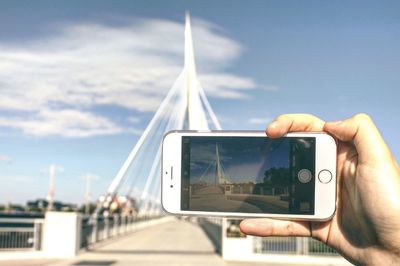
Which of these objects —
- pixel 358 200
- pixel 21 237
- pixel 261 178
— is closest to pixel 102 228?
pixel 21 237

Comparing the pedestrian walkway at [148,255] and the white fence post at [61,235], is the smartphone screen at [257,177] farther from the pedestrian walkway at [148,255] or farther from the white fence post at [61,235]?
the white fence post at [61,235]

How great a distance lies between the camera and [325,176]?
3275 mm

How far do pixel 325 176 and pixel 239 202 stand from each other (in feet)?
1.68

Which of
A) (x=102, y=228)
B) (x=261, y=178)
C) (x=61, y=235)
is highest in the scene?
(x=261, y=178)

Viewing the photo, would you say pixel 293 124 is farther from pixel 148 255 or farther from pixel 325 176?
pixel 148 255

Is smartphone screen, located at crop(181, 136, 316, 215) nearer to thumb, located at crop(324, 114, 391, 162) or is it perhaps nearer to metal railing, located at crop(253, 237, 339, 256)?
thumb, located at crop(324, 114, 391, 162)

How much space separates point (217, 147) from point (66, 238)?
57.3ft

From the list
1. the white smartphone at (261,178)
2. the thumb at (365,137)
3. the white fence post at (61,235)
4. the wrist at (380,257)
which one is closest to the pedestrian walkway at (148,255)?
the white fence post at (61,235)

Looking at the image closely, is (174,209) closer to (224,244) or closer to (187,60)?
(224,244)

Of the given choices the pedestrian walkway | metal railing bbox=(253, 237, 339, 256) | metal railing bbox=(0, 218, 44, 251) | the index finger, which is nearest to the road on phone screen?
the index finger

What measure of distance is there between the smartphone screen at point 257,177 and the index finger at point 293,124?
0.08 meters

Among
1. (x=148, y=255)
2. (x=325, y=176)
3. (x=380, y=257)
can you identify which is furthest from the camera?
(x=148, y=255)

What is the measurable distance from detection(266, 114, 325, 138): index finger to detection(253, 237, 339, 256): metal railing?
1648 cm

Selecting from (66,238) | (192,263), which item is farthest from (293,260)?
(66,238)
